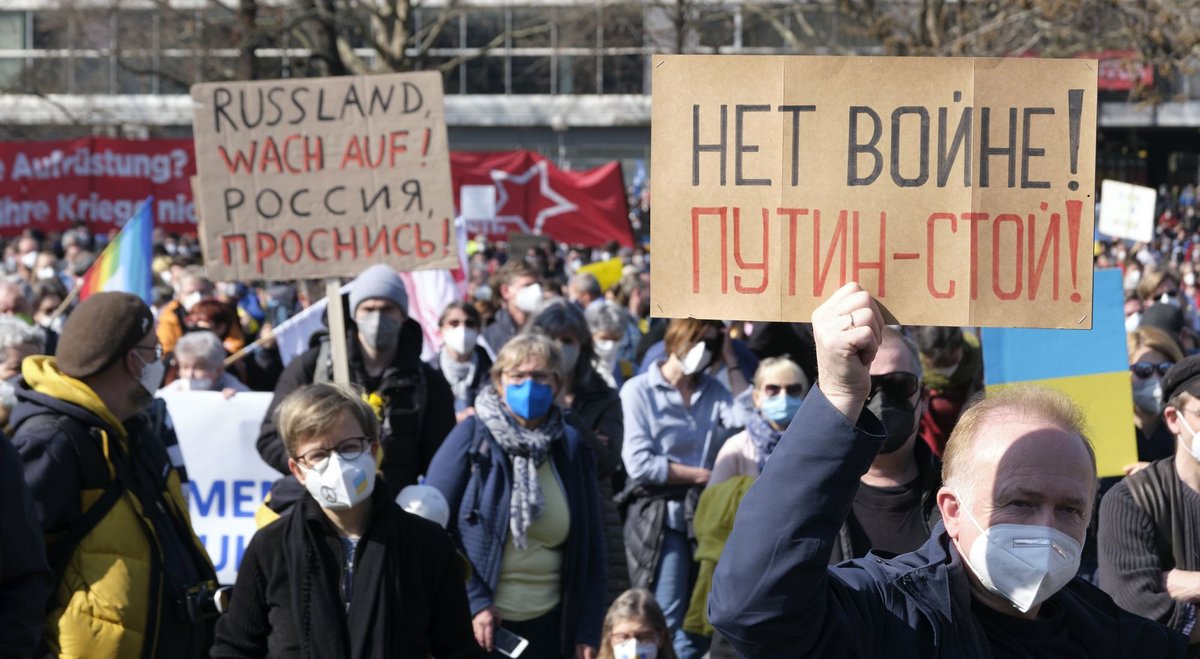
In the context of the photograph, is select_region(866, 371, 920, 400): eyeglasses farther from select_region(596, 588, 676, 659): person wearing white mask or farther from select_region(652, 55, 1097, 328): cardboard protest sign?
select_region(652, 55, 1097, 328): cardboard protest sign

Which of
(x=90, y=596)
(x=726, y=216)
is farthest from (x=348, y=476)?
(x=726, y=216)


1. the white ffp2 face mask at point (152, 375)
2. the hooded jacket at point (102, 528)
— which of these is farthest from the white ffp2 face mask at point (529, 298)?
the hooded jacket at point (102, 528)

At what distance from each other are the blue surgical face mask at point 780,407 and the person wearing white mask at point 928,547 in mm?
3121

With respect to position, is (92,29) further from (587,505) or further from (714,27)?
(587,505)

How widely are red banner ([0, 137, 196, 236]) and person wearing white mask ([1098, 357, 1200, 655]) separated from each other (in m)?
14.6

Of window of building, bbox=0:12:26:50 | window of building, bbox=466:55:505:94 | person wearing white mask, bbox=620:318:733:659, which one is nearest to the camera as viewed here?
person wearing white mask, bbox=620:318:733:659

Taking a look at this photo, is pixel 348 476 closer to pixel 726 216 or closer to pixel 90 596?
→ pixel 90 596

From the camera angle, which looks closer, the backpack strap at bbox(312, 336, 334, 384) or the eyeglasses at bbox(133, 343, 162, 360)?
the eyeglasses at bbox(133, 343, 162, 360)

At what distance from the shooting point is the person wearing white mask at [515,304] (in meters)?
9.17

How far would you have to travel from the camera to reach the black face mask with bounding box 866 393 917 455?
3.88 m

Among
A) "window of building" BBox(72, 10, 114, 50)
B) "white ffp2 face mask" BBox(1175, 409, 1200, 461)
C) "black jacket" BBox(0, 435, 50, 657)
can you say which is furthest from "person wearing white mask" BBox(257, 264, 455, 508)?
"window of building" BBox(72, 10, 114, 50)

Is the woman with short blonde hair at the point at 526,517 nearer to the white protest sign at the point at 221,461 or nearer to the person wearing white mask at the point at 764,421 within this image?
the person wearing white mask at the point at 764,421

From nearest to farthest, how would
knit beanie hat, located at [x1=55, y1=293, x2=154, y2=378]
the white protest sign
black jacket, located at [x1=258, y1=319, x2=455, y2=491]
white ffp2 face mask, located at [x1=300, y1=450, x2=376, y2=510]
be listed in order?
white ffp2 face mask, located at [x1=300, y1=450, x2=376, y2=510]
knit beanie hat, located at [x1=55, y1=293, x2=154, y2=378]
black jacket, located at [x1=258, y1=319, x2=455, y2=491]
the white protest sign

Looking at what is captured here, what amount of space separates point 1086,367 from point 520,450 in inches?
78.9
